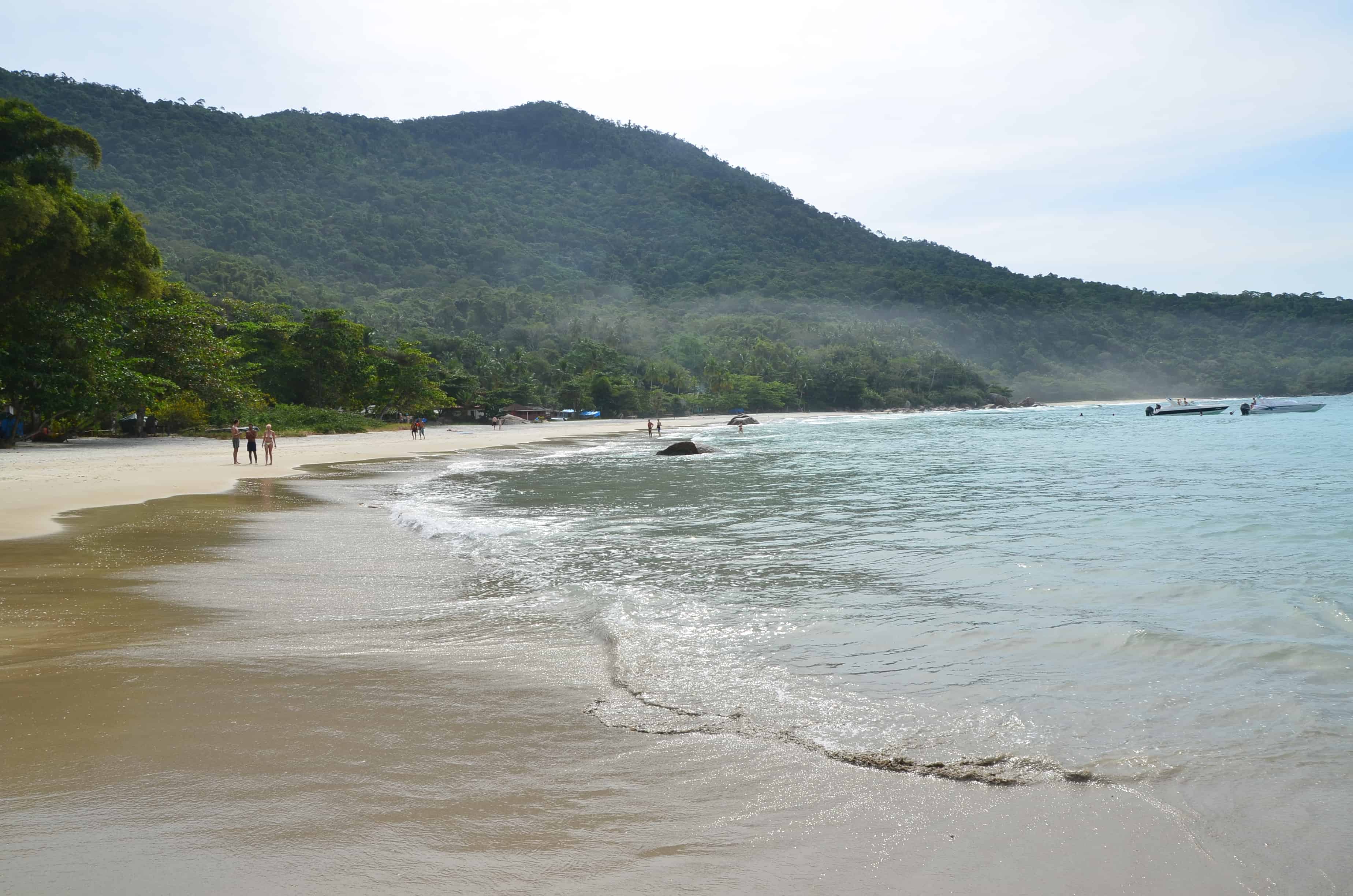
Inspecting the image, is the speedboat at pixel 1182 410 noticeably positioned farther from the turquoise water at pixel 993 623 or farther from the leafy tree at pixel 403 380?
the turquoise water at pixel 993 623

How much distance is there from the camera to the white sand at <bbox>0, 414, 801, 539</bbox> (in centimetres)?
1543

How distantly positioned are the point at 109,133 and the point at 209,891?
8409 inches

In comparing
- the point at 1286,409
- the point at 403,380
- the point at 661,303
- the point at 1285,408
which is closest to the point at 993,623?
the point at 403,380

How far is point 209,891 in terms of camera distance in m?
2.91

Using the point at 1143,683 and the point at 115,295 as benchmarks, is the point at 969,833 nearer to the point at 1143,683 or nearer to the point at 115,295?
the point at 1143,683

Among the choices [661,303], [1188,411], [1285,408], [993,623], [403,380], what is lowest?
[993,623]

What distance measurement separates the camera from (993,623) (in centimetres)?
696

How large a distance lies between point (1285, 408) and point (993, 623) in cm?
9533

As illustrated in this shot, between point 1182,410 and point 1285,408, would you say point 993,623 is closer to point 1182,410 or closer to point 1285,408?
point 1182,410

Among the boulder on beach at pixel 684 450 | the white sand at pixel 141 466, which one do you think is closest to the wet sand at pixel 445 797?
the white sand at pixel 141 466

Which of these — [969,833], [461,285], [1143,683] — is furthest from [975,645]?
[461,285]

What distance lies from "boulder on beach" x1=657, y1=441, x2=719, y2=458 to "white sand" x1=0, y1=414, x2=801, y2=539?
38.2 ft

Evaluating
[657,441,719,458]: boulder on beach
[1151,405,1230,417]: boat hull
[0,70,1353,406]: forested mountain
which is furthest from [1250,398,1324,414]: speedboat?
[657,441,719,458]: boulder on beach

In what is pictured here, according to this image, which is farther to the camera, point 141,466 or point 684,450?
point 684,450
